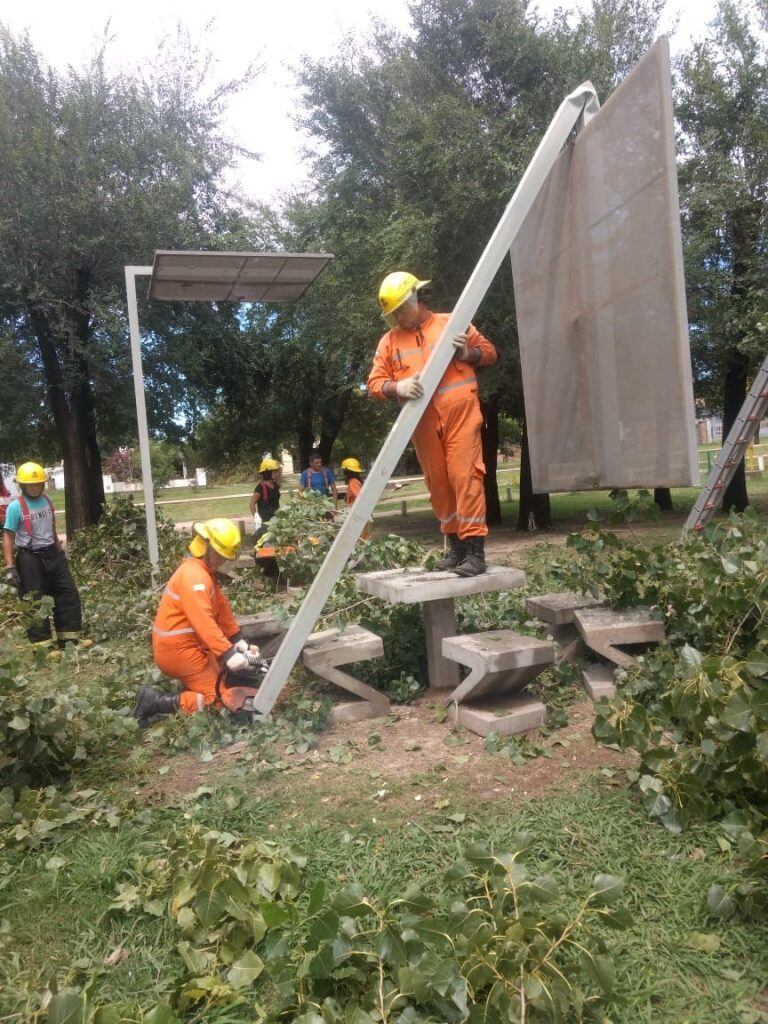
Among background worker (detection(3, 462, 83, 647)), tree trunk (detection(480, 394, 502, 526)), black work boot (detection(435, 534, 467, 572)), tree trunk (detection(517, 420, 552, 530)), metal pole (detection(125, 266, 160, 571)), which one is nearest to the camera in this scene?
black work boot (detection(435, 534, 467, 572))

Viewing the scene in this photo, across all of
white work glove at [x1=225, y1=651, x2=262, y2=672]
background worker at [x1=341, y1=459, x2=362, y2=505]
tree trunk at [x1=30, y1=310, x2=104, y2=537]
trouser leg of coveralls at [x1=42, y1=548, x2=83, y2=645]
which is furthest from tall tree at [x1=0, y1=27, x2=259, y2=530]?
white work glove at [x1=225, y1=651, x2=262, y2=672]

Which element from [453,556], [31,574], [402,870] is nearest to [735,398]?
[453,556]

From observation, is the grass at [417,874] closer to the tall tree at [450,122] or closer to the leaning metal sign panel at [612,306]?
the leaning metal sign panel at [612,306]

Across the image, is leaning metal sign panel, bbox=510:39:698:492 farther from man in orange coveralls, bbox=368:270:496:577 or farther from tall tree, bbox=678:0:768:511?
tall tree, bbox=678:0:768:511

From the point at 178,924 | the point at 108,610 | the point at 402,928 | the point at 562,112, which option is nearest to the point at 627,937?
the point at 402,928

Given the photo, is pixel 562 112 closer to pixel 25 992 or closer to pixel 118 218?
pixel 25 992

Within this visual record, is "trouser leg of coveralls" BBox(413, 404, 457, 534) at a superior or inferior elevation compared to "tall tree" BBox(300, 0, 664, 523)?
inferior

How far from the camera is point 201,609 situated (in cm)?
471

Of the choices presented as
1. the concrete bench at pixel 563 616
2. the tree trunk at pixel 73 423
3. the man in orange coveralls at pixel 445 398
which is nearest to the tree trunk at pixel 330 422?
the tree trunk at pixel 73 423

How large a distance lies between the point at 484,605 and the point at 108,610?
4.18m

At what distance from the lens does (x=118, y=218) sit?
41.0ft

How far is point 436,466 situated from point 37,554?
4.50 metres

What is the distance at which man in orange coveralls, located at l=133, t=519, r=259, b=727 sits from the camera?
4789 mm

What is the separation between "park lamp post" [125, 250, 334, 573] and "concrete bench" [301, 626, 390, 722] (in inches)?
157
